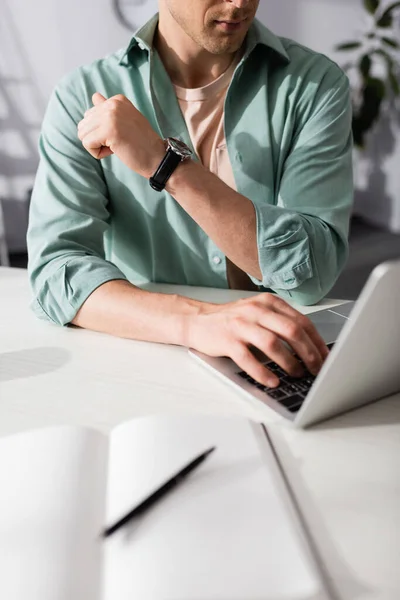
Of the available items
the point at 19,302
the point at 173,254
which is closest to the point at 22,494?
the point at 19,302

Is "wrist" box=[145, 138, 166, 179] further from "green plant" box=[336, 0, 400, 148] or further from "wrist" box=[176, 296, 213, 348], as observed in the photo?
"green plant" box=[336, 0, 400, 148]

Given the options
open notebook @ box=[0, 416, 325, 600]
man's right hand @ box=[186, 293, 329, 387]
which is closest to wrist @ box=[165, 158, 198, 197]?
man's right hand @ box=[186, 293, 329, 387]

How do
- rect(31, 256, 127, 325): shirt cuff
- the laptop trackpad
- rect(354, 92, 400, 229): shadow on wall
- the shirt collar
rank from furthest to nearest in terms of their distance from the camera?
rect(354, 92, 400, 229): shadow on wall < the shirt collar < rect(31, 256, 127, 325): shirt cuff < the laptop trackpad

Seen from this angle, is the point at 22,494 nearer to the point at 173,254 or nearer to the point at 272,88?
the point at 173,254

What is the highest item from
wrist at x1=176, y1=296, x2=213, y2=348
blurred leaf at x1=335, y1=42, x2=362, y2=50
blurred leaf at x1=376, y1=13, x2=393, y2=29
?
wrist at x1=176, y1=296, x2=213, y2=348

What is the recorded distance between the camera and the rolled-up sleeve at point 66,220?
913 millimetres

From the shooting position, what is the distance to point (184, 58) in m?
1.20

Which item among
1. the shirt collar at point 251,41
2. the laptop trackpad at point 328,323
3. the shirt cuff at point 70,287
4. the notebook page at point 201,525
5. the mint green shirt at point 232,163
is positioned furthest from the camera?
the shirt collar at point 251,41

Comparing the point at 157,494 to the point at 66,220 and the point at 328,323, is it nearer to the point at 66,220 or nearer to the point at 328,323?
the point at 328,323

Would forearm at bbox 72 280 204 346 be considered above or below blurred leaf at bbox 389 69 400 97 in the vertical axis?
above

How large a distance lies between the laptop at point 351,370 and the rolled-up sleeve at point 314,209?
24 cm

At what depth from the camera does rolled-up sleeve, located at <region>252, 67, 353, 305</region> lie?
37.9 inches

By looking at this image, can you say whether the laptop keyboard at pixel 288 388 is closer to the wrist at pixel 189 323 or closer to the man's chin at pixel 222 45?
the wrist at pixel 189 323

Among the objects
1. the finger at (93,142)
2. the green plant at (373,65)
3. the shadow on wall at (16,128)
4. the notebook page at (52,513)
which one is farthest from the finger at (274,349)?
the green plant at (373,65)
